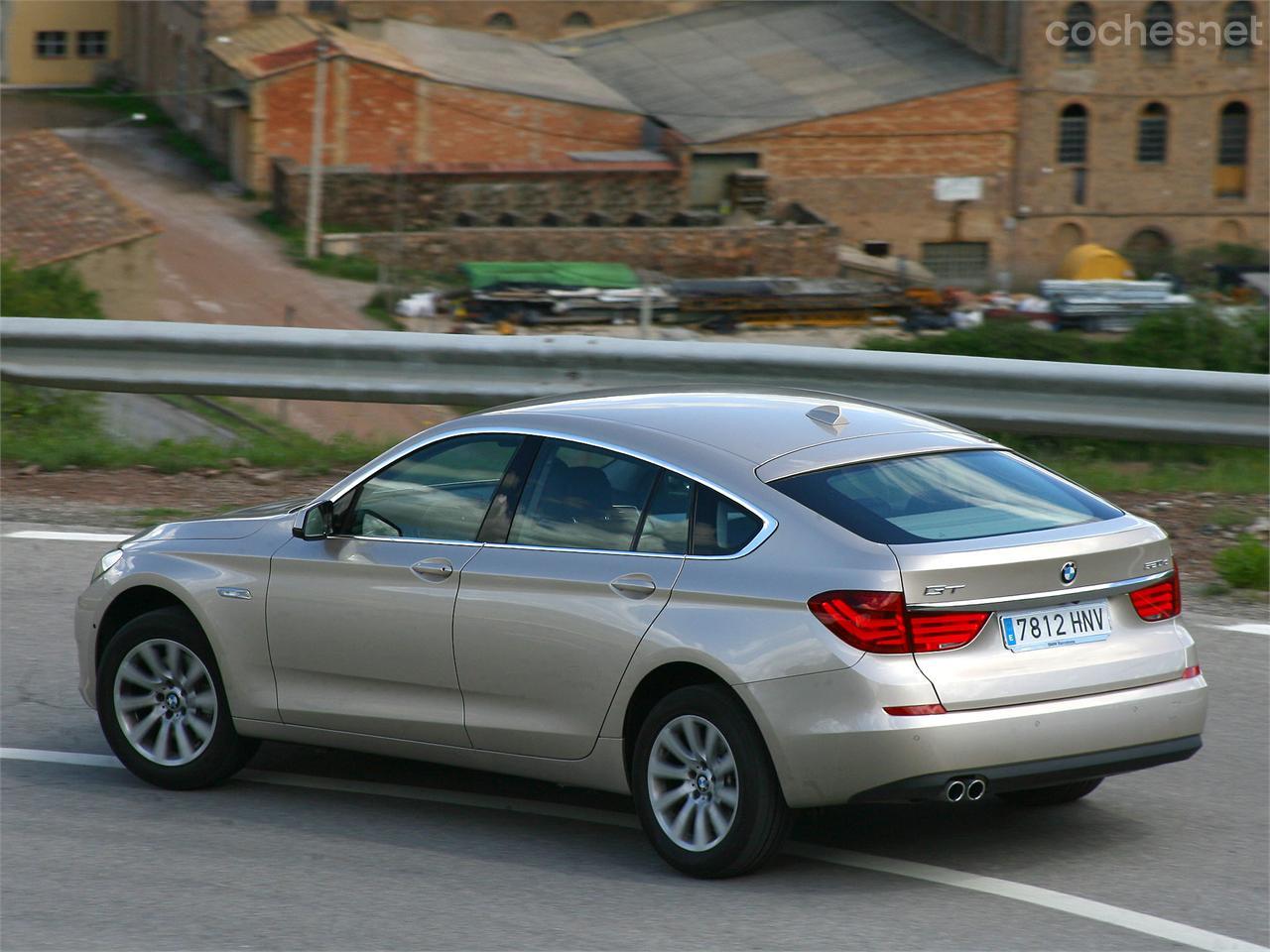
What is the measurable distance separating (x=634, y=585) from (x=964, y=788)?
116 cm

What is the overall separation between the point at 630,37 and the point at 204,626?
74392 millimetres

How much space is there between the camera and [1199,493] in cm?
1131

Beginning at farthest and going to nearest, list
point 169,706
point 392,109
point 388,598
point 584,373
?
point 392,109 → point 584,373 → point 169,706 → point 388,598

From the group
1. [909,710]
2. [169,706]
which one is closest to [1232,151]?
[169,706]

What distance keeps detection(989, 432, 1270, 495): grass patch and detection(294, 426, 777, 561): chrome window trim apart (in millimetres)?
6027

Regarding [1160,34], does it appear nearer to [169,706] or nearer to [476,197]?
[476,197]

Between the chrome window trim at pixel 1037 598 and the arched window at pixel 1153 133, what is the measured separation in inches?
2905

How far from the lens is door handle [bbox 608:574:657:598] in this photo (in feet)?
18.2

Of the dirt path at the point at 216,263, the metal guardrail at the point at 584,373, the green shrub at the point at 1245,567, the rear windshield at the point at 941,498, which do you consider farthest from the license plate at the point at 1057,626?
the dirt path at the point at 216,263

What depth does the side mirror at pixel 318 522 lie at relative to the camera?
6.36 meters

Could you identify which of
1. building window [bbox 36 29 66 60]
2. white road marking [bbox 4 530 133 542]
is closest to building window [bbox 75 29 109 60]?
building window [bbox 36 29 66 60]

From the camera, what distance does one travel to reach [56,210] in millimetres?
39938

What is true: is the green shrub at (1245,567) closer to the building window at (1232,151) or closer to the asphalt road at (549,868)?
the asphalt road at (549,868)

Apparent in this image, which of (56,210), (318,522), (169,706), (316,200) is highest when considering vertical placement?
(316,200)
